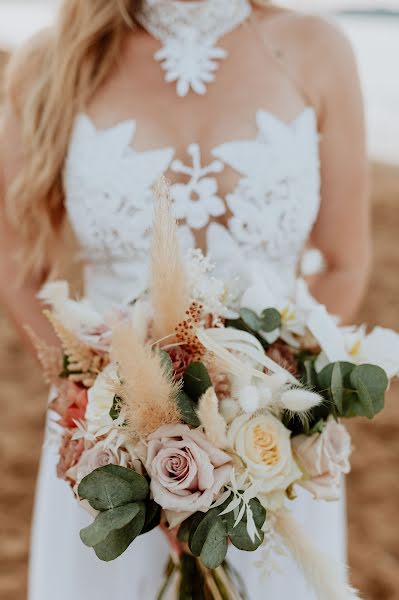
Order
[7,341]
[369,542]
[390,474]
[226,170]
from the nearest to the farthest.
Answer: [226,170] → [369,542] → [390,474] → [7,341]

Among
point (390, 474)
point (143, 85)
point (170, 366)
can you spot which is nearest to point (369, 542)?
point (390, 474)

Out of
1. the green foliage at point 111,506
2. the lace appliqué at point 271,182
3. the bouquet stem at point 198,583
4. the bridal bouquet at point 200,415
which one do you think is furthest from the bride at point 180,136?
the green foliage at point 111,506

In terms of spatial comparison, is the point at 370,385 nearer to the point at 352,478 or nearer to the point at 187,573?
the point at 187,573

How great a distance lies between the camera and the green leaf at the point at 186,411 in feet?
2.95

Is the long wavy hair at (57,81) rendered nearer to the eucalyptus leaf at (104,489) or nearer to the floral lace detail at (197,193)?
the floral lace detail at (197,193)

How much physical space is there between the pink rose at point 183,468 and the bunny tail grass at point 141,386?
0.07 feet

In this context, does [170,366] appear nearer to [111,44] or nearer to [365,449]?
[111,44]

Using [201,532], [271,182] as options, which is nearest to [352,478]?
[271,182]

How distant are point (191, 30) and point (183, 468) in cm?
113

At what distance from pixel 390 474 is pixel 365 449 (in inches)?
8.3

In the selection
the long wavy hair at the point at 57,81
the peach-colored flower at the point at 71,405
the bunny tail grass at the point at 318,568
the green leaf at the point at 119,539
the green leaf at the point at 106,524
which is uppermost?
the long wavy hair at the point at 57,81

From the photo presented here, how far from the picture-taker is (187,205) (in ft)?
5.12

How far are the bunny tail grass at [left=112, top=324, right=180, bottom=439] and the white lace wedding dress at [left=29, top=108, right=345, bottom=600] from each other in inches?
26.3

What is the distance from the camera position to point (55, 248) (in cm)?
180
